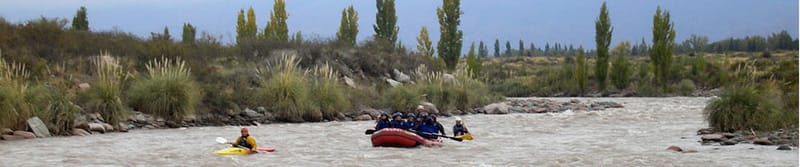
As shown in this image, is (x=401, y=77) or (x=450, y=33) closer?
(x=401, y=77)

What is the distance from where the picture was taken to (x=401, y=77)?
1142 inches

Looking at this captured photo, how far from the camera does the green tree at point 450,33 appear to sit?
133 ft

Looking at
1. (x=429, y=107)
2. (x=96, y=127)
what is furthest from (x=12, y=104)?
(x=429, y=107)

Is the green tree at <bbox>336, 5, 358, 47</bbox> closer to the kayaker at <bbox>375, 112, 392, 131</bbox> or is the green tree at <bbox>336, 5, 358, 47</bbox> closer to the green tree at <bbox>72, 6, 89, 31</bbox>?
the green tree at <bbox>72, 6, 89, 31</bbox>

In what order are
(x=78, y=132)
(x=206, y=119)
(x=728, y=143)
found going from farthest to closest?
(x=206, y=119)
(x=78, y=132)
(x=728, y=143)

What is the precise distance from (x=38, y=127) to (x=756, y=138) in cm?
1132

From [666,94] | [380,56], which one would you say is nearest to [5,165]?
[380,56]

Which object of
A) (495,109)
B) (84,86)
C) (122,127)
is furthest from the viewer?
(495,109)

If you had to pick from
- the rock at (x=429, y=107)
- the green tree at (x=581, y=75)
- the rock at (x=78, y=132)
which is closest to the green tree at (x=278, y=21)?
the green tree at (x=581, y=75)

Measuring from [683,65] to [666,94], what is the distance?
7.73 m

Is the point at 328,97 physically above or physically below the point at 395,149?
above

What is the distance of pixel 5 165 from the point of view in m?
10.1

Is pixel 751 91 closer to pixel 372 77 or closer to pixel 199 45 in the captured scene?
pixel 372 77

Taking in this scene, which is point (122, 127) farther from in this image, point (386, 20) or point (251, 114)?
point (386, 20)
